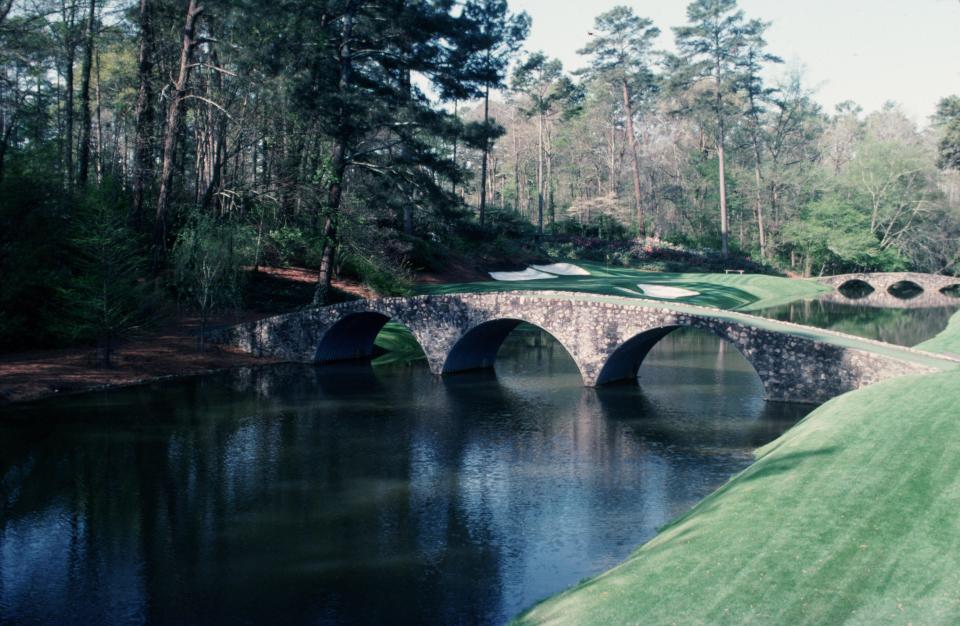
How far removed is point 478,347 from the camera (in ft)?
111

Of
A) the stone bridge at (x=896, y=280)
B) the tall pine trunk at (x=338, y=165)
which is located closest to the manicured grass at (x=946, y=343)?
the tall pine trunk at (x=338, y=165)

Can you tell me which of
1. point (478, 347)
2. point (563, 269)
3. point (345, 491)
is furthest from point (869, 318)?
point (345, 491)

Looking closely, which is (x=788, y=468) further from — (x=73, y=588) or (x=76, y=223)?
(x=76, y=223)

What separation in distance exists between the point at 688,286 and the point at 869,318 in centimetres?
1232

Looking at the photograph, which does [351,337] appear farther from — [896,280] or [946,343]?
[896,280]

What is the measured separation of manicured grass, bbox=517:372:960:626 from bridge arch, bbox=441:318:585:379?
16.1m

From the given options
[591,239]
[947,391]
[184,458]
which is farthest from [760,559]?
[591,239]

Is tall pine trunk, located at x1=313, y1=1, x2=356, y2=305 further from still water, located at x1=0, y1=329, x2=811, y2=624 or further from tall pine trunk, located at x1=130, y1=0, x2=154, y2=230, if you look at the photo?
still water, located at x1=0, y1=329, x2=811, y2=624

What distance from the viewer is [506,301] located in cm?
3022

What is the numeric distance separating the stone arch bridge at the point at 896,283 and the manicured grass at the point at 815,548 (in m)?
49.3

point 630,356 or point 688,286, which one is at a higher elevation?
point 688,286

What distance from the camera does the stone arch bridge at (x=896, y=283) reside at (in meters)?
61.5

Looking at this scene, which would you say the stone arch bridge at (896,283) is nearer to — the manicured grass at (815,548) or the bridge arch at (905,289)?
the bridge arch at (905,289)

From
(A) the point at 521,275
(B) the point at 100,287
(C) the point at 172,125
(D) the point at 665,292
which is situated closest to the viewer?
(B) the point at 100,287
